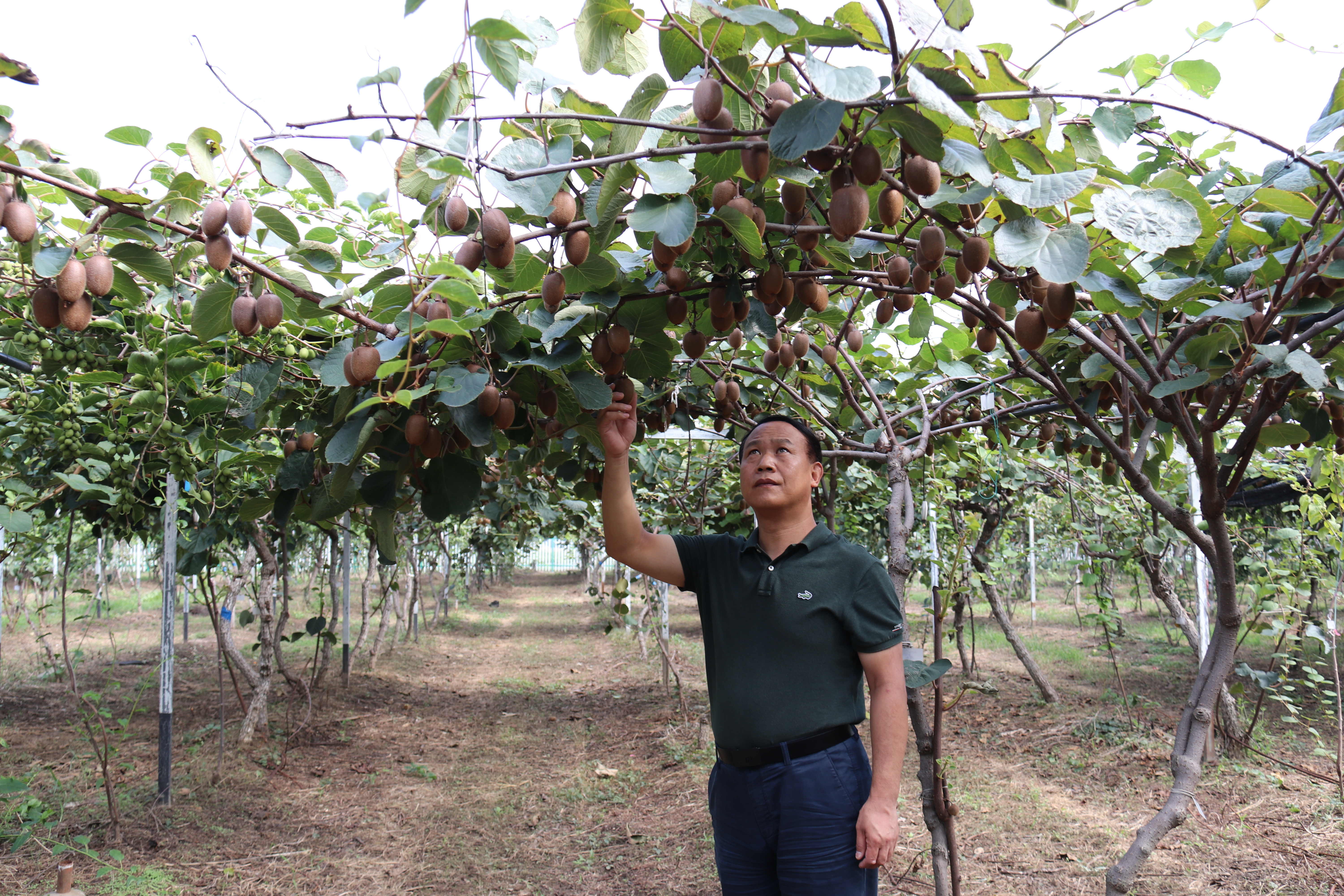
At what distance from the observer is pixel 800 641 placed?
1.70 metres

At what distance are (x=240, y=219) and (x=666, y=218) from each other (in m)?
0.58

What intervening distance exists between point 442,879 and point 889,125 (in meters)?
3.87

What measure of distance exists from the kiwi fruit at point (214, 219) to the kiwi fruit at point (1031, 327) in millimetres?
1127

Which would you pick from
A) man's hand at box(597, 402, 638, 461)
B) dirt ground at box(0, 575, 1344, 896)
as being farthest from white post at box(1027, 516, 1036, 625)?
man's hand at box(597, 402, 638, 461)

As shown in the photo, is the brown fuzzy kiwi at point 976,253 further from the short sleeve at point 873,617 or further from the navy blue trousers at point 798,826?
the navy blue trousers at point 798,826

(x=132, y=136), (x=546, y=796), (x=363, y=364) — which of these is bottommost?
(x=546, y=796)

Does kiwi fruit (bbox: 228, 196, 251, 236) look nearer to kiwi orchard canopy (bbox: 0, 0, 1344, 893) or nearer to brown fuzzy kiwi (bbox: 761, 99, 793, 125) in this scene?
kiwi orchard canopy (bbox: 0, 0, 1344, 893)

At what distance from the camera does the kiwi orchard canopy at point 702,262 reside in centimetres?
102

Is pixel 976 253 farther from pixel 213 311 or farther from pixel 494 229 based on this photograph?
pixel 213 311

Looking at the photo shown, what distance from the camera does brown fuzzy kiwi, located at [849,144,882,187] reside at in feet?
3.35

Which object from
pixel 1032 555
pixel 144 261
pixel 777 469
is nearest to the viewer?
pixel 144 261

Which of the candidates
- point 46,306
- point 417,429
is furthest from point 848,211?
point 46,306

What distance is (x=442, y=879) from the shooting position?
3.75m

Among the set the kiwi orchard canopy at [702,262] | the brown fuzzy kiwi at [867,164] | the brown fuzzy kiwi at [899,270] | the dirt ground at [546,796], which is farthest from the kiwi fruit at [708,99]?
the dirt ground at [546,796]
